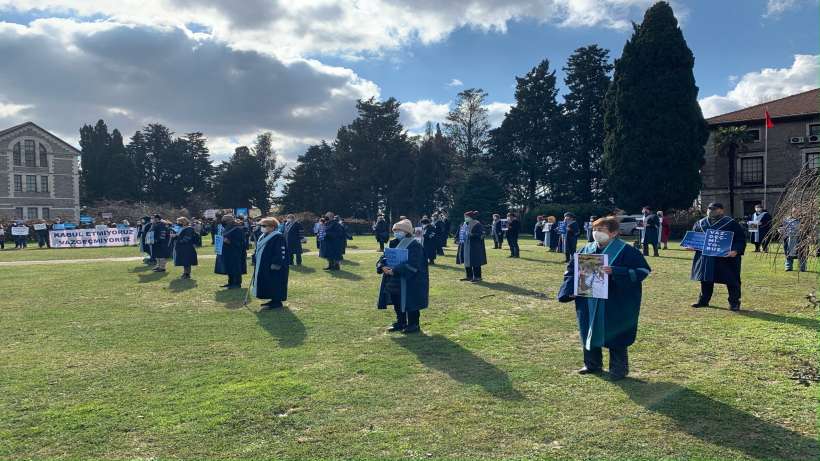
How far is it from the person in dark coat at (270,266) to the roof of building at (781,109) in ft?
152

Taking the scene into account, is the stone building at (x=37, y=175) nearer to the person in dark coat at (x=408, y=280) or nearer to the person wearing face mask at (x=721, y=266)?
the person in dark coat at (x=408, y=280)

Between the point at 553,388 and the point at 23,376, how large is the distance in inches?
240

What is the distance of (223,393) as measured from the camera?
5824 mm

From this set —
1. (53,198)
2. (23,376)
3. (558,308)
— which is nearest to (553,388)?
(558,308)

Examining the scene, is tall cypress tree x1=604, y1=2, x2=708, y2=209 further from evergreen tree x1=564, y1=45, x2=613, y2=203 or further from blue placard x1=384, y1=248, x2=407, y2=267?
blue placard x1=384, y1=248, x2=407, y2=267

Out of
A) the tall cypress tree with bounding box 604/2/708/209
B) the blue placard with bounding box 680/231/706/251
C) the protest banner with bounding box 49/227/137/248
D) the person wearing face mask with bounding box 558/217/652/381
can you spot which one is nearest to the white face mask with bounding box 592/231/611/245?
the person wearing face mask with bounding box 558/217/652/381

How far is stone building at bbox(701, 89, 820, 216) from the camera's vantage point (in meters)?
43.9

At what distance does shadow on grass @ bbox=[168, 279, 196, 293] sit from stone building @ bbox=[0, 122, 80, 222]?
51.4 m

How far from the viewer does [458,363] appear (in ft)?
22.8

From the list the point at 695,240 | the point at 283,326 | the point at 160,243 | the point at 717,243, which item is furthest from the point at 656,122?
the point at 283,326

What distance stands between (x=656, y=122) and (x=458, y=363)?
3889cm

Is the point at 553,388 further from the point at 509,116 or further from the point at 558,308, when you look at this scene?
the point at 509,116

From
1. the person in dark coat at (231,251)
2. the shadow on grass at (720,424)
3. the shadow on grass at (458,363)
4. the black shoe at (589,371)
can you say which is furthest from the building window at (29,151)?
the shadow on grass at (720,424)

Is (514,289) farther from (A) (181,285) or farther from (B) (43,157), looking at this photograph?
(B) (43,157)
